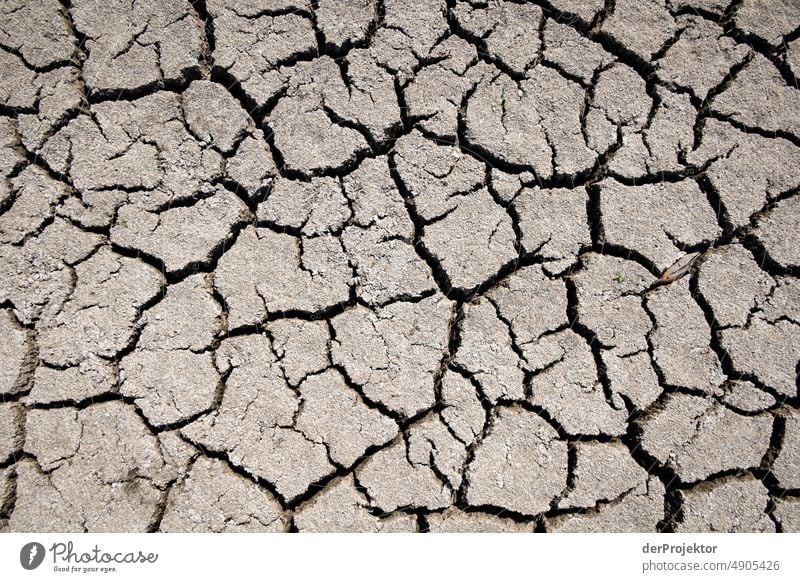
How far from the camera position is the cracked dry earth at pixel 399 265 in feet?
7.75

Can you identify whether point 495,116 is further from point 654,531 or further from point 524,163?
point 654,531

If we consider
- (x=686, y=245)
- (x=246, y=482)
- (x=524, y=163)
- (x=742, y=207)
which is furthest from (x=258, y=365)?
(x=742, y=207)

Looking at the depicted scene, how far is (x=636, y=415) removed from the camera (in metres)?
2.48

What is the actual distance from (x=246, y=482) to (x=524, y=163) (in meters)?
1.58

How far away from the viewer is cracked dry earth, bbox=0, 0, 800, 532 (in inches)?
93.0
